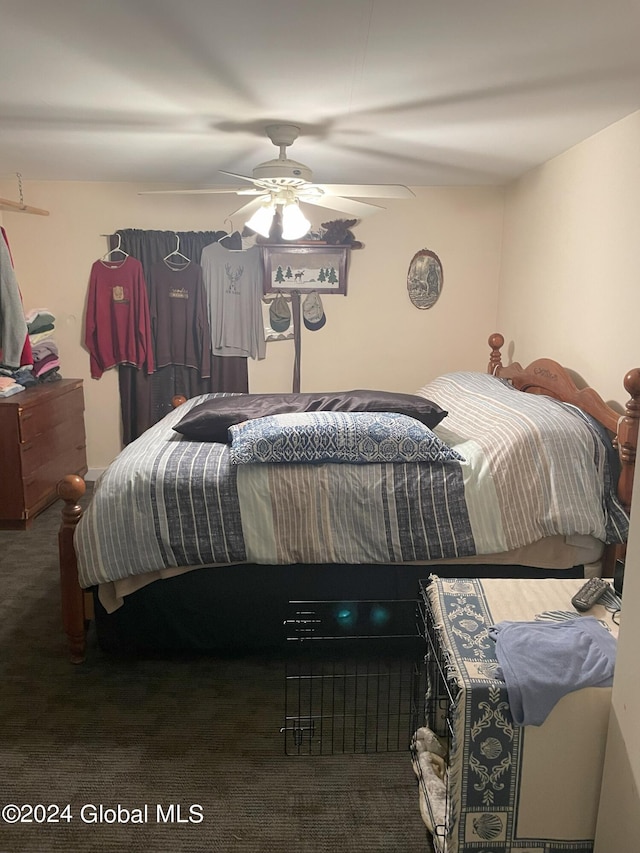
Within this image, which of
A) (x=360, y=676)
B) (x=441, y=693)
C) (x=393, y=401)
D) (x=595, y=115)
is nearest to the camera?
(x=441, y=693)

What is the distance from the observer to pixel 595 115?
9.37ft

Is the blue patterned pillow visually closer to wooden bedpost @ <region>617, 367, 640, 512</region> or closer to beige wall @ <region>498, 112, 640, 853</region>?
wooden bedpost @ <region>617, 367, 640, 512</region>

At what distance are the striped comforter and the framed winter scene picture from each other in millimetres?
2460

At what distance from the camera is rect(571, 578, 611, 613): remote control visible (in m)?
1.71

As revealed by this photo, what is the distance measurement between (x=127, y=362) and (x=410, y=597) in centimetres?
306

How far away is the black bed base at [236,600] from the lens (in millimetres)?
2461

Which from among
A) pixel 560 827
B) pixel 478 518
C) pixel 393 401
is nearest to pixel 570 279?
pixel 393 401

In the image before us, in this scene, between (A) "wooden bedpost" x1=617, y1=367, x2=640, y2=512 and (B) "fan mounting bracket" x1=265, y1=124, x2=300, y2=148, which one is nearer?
(A) "wooden bedpost" x1=617, y1=367, x2=640, y2=512

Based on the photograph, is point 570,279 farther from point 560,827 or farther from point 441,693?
point 560,827

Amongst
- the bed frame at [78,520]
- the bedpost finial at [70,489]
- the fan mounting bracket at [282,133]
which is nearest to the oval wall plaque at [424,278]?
the fan mounting bracket at [282,133]

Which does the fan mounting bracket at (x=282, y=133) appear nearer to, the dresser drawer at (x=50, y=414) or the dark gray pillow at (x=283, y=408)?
the dark gray pillow at (x=283, y=408)

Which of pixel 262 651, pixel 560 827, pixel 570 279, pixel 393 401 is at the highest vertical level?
pixel 570 279

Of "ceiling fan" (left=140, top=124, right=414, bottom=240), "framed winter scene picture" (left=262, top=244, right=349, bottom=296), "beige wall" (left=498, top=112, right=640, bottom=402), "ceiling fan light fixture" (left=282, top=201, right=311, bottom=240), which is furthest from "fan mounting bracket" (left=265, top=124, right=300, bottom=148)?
"framed winter scene picture" (left=262, top=244, right=349, bottom=296)

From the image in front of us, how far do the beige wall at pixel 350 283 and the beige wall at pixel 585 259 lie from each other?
0.45m
